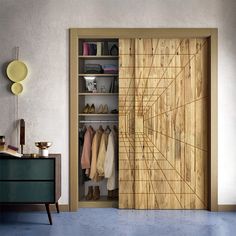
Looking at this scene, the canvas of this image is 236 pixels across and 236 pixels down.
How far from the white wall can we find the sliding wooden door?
24 cm

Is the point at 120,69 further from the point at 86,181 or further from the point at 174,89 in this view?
the point at 86,181

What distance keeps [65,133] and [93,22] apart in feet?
4.36

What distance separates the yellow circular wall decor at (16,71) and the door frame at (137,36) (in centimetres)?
55

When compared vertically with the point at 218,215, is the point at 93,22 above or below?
above

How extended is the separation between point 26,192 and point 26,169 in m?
0.24

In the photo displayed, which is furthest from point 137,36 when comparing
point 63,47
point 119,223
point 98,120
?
point 119,223

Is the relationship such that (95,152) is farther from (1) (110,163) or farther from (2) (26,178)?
(2) (26,178)

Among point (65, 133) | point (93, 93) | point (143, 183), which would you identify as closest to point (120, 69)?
point (93, 93)

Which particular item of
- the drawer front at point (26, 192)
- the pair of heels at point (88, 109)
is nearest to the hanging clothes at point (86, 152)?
the pair of heels at point (88, 109)

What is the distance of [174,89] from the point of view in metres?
5.47

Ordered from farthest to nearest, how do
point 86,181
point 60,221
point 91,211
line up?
point 86,181, point 91,211, point 60,221

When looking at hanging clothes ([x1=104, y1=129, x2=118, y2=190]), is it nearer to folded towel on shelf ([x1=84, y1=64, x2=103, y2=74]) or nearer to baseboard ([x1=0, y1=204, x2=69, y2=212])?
baseboard ([x1=0, y1=204, x2=69, y2=212])

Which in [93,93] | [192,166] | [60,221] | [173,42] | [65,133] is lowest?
[60,221]

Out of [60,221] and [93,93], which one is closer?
[60,221]
